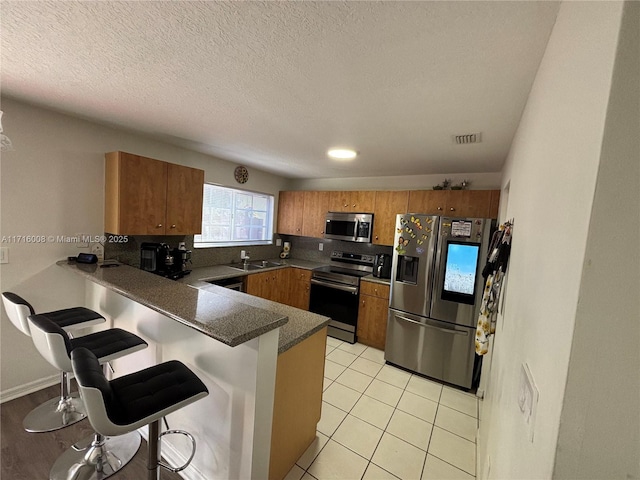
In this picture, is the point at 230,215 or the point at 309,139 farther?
the point at 230,215

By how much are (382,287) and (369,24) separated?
2.89m

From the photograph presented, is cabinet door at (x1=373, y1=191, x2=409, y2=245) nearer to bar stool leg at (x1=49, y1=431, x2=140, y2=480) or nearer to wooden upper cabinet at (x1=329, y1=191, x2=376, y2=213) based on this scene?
wooden upper cabinet at (x1=329, y1=191, x2=376, y2=213)

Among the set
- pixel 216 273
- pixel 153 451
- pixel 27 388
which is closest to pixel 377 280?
pixel 216 273

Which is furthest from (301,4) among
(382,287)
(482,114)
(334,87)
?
(382,287)

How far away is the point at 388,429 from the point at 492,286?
1427mm

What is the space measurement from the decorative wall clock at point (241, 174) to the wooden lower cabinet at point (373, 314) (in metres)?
2.27

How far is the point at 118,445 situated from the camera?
183 cm

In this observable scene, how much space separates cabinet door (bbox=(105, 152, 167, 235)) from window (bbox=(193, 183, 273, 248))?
799 mm

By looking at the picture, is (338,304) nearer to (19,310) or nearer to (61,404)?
(61,404)

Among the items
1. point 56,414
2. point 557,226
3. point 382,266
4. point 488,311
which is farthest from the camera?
point 382,266

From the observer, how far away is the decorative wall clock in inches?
151

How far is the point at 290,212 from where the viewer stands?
14.8ft

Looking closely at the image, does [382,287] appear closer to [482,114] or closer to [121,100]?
[482,114]

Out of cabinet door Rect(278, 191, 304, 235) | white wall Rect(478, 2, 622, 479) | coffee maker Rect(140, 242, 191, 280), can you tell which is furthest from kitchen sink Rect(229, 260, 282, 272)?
white wall Rect(478, 2, 622, 479)
